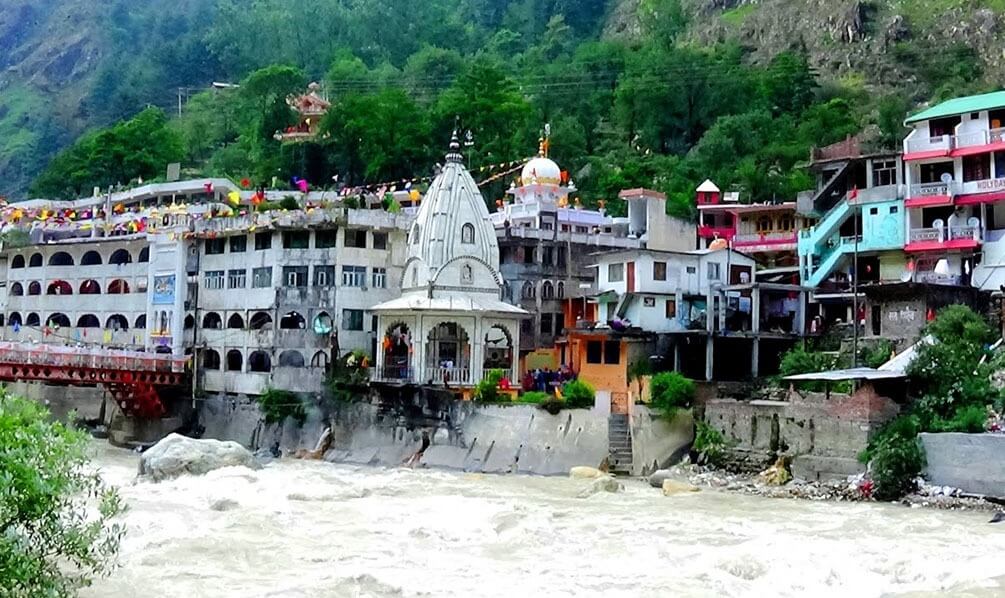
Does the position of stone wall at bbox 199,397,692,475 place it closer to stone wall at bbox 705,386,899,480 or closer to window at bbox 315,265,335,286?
stone wall at bbox 705,386,899,480

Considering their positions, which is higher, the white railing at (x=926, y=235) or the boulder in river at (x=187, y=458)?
the white railing at (x=926, y=235)

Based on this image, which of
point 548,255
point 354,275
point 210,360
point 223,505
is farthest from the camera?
point 548,255

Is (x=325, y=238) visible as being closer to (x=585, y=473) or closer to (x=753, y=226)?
(x=585, y=473)

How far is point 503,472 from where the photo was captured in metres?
39.4

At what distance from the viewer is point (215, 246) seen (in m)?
53.3

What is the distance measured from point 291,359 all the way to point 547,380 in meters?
11.1

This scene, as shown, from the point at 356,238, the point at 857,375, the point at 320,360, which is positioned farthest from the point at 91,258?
the point at 857,375

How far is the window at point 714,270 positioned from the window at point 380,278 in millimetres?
13524

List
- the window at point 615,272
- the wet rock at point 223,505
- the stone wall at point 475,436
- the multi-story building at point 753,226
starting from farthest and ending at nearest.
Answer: the multi-story building at point 753,226 → the window at point 615,272 → the stone wall at point 475,436 → the wet rock at point 223,505

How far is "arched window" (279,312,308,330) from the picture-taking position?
48.9m

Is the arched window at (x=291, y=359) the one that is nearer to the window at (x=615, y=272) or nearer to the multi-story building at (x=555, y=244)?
the multi-story building at (x=555, y=244)

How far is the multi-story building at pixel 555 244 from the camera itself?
169 feet

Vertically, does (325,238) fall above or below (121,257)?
below

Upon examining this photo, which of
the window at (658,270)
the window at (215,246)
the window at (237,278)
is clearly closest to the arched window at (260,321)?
the window at (237,278)
